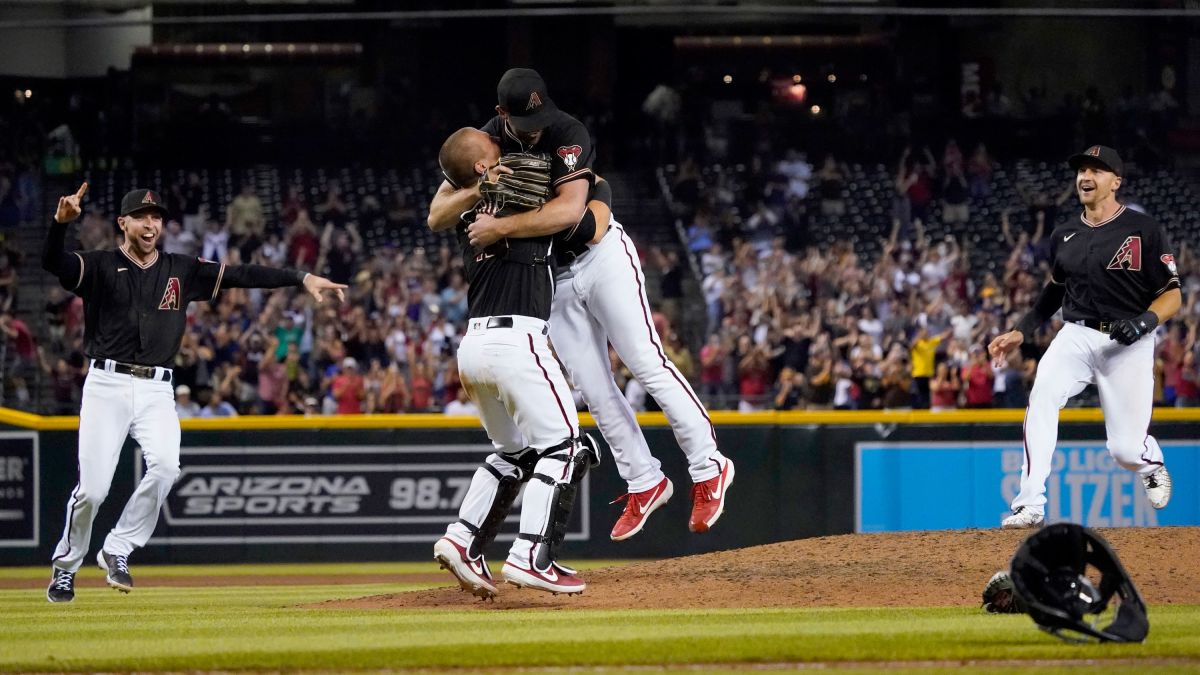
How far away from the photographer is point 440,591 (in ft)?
26.2

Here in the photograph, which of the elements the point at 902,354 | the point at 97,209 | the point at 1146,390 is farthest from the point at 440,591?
the point at 97,209

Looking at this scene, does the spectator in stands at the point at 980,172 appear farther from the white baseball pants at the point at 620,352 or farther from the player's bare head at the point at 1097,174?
the white baseball pants at the point at 620,352

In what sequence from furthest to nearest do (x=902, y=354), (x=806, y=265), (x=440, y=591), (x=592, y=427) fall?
(x=806, y=265)
(x=902, y=354)
(x=592, y=427)
(x=440, y=591)

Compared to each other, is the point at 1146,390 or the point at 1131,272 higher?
the point at 1131,272

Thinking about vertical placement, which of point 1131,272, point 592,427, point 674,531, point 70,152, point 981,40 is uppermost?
point 981,40

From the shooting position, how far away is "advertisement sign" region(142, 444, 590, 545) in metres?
14.2

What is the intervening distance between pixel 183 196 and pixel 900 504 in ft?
40.5

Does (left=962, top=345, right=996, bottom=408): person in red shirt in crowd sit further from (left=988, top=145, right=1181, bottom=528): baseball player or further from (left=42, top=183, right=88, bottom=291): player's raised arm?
(left=42, top=183, right=88, bottom=291): player's raised arm

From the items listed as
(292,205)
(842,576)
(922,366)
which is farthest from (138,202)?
(292,205)

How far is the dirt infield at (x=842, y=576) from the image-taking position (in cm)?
715

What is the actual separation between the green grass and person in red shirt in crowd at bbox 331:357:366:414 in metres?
8.87

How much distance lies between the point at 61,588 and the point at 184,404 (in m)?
6.99

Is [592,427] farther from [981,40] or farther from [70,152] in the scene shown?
[981,40]

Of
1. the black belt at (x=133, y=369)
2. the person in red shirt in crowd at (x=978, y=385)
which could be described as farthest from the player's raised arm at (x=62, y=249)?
the person in red shirt in crowd at (x=978, y=385)
